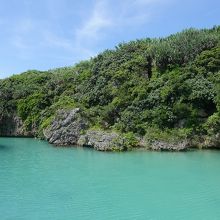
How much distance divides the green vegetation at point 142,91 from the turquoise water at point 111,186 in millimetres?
5602

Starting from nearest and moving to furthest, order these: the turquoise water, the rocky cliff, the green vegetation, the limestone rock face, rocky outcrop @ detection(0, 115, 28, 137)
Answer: the turquoise water
the rocky cliff
the green vegetation
the limestone rock face
rocky outcrop @ detection(0, 115, 28, 137)

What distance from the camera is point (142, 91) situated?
136ft

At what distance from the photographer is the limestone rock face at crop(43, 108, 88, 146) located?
135 feet

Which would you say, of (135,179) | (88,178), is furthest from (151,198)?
(88,178)

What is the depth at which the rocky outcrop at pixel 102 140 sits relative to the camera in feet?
118

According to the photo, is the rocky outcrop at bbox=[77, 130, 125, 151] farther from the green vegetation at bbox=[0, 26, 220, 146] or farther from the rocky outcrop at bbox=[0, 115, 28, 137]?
the rocky outcrop at bbox=[0, 115, 28, 137]

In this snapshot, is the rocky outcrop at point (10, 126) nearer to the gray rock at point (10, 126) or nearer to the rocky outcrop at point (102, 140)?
the gray rock at point (10, 126)

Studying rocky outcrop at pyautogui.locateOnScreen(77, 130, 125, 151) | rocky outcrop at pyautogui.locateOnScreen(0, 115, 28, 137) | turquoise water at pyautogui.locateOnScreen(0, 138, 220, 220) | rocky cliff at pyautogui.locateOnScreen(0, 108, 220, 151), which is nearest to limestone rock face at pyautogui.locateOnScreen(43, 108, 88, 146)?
rocky cliff at pyautogui.locateOnScreen(0, 108, 220, 151)

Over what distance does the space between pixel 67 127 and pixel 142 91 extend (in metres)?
8.98

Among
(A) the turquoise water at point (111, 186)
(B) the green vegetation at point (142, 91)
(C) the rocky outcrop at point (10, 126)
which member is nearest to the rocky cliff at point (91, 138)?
(B) the green vegetation at point (142, 91)

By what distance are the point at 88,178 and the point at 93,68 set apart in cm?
3115

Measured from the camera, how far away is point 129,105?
139 ft

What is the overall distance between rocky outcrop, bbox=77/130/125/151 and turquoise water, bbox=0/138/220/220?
2.84 meters

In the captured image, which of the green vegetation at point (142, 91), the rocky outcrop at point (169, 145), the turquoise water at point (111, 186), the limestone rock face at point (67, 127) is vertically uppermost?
the green vegetation at point (142, 91)
